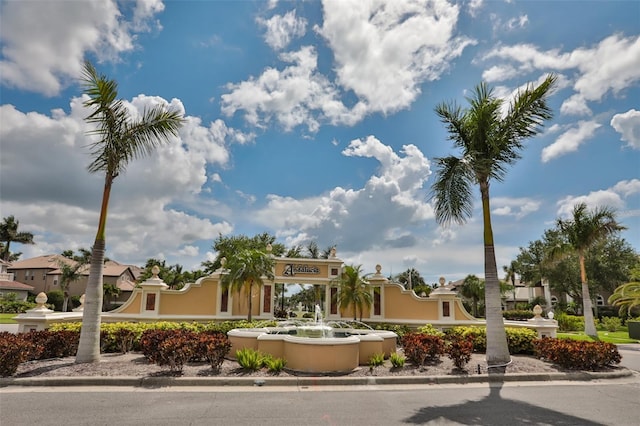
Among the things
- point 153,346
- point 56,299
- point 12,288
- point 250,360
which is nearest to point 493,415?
point 250,360

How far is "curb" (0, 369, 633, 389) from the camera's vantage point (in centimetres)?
898

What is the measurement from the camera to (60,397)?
8.04 m

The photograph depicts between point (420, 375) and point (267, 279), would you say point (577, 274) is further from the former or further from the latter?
point (420, 375)

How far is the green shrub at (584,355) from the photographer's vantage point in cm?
1123

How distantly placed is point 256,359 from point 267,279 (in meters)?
12.7

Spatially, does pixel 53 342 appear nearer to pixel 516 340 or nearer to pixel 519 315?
pixel 516 340

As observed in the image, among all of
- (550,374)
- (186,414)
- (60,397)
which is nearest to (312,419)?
(186,414)

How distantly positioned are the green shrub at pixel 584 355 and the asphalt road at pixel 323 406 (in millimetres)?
1576

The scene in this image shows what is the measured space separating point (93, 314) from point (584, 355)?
13.4 meters

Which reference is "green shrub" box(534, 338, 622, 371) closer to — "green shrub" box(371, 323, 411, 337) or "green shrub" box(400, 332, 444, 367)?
"green shrub" box(400, 332, 444, 367)

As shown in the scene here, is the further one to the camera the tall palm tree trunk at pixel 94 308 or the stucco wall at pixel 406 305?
the stucco wall at pixel 406 305

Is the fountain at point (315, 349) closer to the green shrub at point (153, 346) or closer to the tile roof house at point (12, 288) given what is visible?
the green shrub at point (153, 346)

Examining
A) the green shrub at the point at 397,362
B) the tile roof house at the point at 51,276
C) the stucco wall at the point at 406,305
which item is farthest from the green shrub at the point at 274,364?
the tile roof house at the point at 51,276

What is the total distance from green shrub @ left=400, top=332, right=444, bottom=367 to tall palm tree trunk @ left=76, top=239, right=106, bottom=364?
841cm
